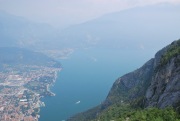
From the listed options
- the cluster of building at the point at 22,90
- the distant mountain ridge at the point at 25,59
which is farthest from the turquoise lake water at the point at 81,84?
the distant mountain ridge at the point at 25,59

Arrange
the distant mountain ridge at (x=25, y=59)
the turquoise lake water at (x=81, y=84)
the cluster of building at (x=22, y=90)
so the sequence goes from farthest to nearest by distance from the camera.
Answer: the distant mountain ridge at (x=25, y=59) < the turquoise lake water at (x=81, y=84) < the cluster of building at (x=22, y=90)

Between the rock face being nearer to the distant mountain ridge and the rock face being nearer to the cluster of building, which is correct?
the cluster of building

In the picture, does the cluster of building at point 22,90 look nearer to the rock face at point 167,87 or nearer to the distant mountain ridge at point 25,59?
the distant mountain ridge at point 25,59

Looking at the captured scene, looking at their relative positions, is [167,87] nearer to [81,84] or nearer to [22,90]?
[81,84]

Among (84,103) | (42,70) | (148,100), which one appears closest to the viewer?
(148,100)

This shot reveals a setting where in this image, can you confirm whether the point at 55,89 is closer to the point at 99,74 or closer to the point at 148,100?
the point at 99,74

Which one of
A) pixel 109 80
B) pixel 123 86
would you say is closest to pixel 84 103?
pixel 109 80
